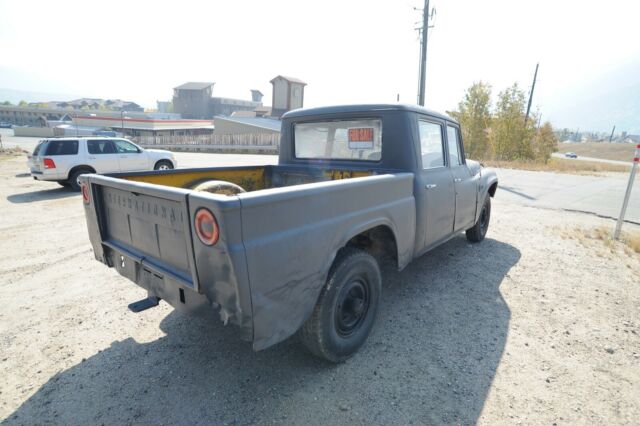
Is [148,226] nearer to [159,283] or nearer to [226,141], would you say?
[159,283]

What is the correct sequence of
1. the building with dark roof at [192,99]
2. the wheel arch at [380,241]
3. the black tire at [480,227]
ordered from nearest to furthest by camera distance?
the wheel arch at [380,241] → the black tire at [480,227] → the building with dark roof at [192,99]

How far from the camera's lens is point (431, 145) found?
12.2 feet

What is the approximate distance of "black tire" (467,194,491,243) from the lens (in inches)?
215

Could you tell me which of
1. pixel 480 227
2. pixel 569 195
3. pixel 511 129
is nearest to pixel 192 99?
pixel 511 129

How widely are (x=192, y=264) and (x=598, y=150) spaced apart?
116440 mm

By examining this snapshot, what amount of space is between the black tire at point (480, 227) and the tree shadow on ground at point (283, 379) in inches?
89.4

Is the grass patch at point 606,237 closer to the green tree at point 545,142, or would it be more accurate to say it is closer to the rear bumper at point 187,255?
the rear bumper at point 187,255

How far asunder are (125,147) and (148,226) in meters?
10.4

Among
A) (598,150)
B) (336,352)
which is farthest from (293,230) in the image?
(598,150)

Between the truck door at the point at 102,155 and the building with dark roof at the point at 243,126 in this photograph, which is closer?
the truck door at the point at 102,155

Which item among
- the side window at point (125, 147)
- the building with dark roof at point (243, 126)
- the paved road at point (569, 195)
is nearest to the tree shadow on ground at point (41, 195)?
the side window at point (125, 147)

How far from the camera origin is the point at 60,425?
81.4 inches

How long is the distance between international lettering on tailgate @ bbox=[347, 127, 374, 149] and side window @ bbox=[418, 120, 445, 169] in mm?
519

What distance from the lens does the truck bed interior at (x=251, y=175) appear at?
3285 millimetres
